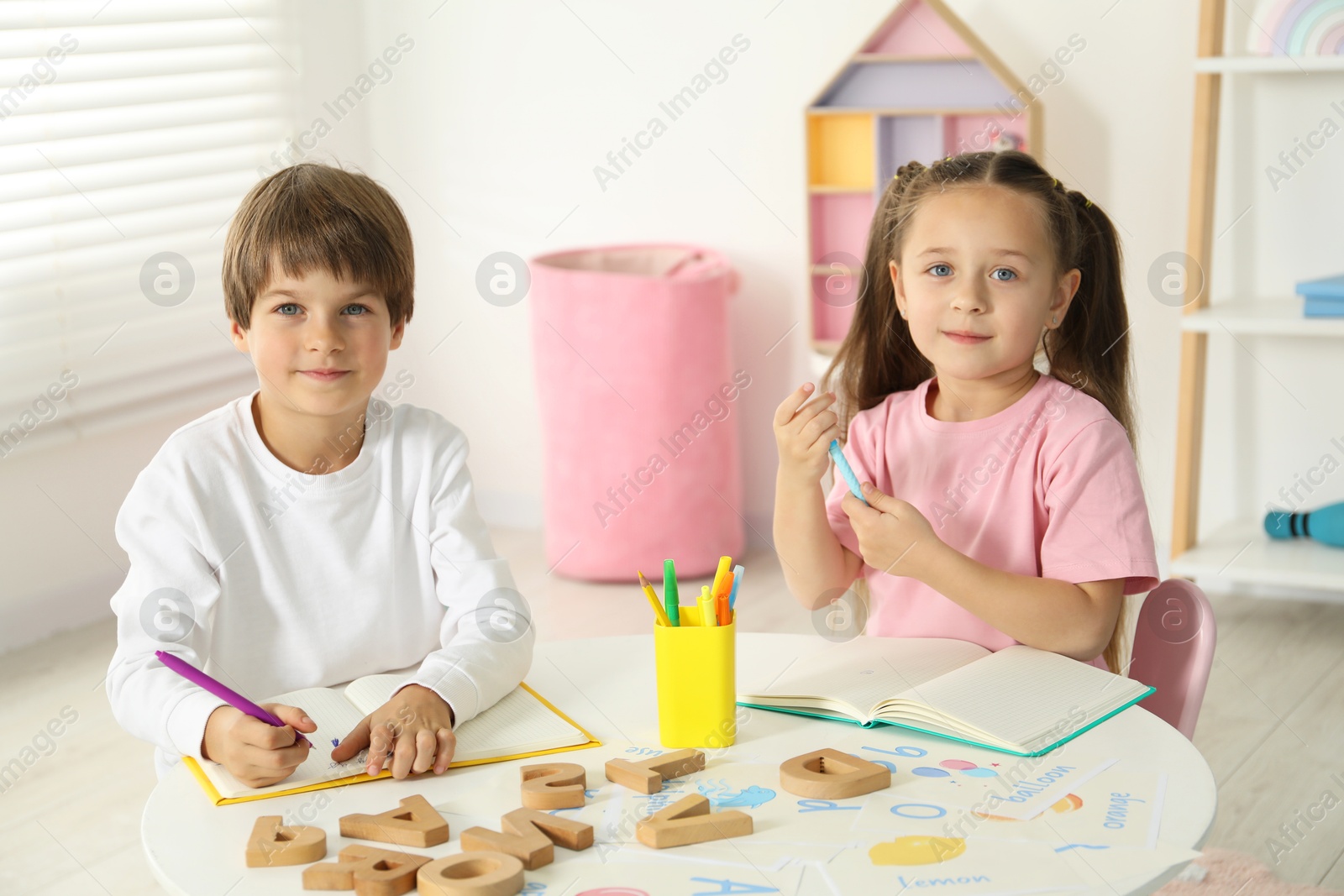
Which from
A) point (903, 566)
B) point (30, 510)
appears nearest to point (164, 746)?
point (903, 566)

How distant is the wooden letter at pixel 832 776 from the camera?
0.92 meters

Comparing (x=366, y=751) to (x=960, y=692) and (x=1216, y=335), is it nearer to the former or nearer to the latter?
(x=960, y=692)

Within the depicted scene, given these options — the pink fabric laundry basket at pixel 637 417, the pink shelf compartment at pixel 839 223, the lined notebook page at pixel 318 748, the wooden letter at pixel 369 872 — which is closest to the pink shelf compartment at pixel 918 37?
the pink shelf compartment at pixel 839 223

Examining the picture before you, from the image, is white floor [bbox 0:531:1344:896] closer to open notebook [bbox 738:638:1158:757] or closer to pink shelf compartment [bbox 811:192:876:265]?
pink shelf compartment [bbox 811:192:876:265]

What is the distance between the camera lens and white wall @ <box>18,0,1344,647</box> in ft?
9.02

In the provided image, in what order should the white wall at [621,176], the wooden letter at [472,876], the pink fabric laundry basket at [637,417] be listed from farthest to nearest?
1. the pink fabric laundry basket at [637,417]
2. the white wall at [621,176]
3. the wooden letter at [472,876]

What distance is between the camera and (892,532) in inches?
46.3

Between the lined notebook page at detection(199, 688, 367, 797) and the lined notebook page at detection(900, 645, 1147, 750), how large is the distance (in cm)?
44

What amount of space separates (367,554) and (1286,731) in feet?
5.29

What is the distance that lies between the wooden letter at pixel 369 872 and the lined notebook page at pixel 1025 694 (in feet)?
1.34

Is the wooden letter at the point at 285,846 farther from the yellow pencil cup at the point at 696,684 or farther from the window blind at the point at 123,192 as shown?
the window blind at the point at 123,192

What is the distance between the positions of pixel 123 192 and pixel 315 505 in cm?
209

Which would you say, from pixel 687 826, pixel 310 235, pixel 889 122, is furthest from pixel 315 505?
pixel 889 122

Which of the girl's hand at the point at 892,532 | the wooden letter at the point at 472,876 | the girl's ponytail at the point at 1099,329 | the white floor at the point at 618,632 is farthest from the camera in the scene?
the white floor at the point at 618,632
